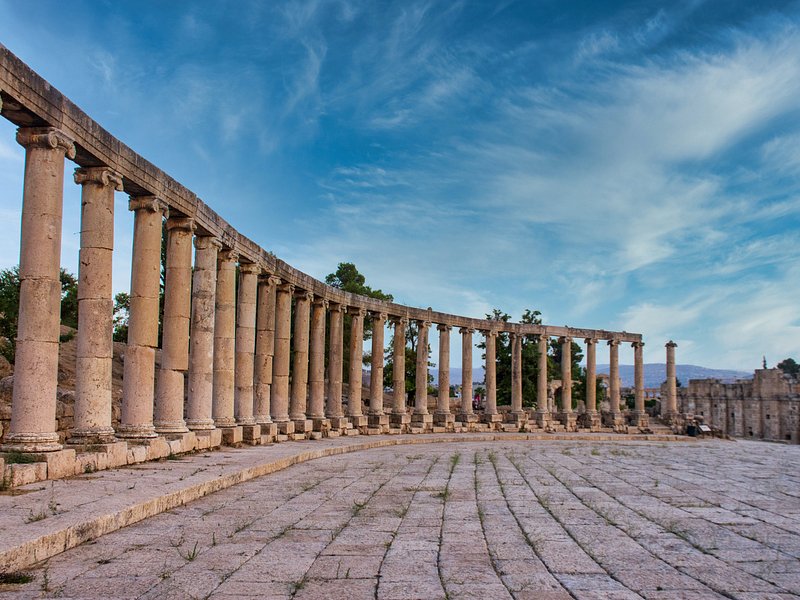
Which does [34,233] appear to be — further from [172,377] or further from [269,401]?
[269,401]

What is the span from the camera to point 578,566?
25.3 feet

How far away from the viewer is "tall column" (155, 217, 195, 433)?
19000mm

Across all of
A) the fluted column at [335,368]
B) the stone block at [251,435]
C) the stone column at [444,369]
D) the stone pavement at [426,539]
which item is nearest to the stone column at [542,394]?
the stone column at [444,369]

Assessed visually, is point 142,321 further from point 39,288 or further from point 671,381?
point 671,381

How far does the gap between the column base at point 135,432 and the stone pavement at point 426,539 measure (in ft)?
4.44

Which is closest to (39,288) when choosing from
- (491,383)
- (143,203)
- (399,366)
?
(143,203)

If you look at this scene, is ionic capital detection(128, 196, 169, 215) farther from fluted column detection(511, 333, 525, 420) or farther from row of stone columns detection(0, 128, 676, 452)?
fluted column detection(511, 333, 525, 420)

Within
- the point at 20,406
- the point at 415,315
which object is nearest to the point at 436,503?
the point at 20,406

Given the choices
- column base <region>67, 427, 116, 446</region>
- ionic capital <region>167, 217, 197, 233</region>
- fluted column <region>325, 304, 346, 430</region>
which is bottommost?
column base <region>67, 427, 116, 446</region>

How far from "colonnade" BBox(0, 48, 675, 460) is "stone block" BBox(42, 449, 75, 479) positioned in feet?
0.85

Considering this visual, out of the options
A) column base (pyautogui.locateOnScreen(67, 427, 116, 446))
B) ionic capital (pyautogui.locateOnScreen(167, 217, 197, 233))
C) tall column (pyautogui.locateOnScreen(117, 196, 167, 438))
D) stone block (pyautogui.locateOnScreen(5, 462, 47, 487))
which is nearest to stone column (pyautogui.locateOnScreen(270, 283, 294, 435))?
ionic capital (pyautogui.locateOnScreen(167, 217, 197, 233))

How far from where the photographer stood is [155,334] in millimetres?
17734

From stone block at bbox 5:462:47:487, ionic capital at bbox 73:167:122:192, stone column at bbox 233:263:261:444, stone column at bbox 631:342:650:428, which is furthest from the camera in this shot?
stone column at bbox 631:342:650:428

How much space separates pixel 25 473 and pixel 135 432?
5085 millimetres
